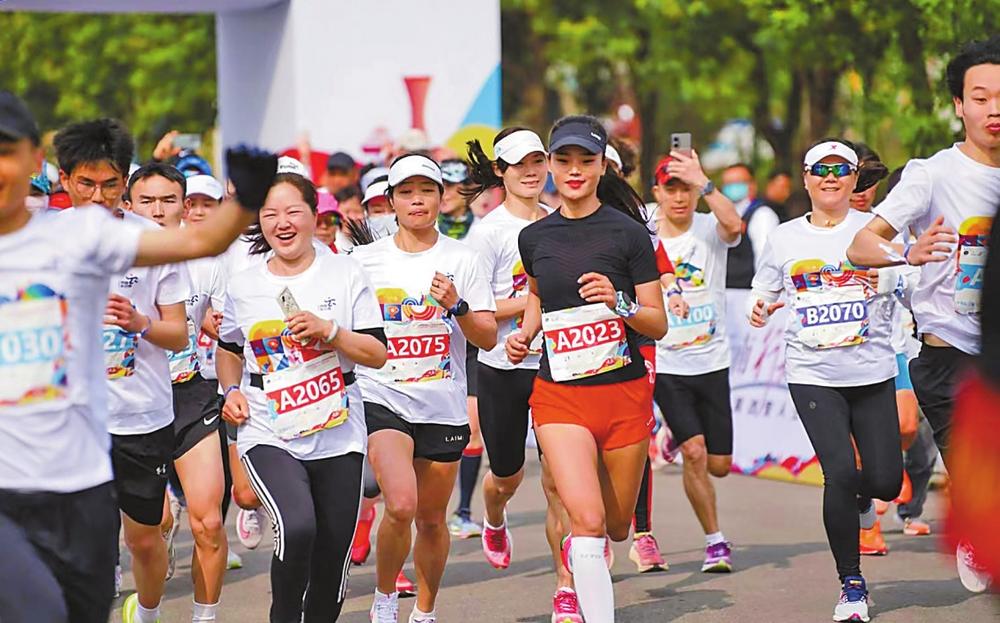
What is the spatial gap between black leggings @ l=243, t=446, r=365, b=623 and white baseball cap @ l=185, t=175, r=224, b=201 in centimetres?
304

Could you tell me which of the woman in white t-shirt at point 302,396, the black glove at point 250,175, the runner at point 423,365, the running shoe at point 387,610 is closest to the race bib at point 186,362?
the runner at point 423,365

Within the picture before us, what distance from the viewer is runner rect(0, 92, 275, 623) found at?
4957 millimetres

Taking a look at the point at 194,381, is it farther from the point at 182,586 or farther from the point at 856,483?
the point at 856,483

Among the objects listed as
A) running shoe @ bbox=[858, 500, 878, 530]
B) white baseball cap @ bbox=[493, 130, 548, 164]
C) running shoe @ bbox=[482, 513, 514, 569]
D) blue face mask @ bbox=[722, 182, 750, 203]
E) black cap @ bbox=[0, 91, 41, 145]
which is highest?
black cap @ bbox=[0, 91, 41, 145]

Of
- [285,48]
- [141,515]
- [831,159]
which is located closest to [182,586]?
[141,515]

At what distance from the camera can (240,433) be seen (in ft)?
23.1

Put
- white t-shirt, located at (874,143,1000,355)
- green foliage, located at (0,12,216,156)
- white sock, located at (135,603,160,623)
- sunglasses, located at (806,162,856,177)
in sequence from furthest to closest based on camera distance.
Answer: green foliage, located at (0,12,216,156) < sunglasses, located at (806,162,856,177) < white sock, located at (135,603,160,623) < white t-shirt, located at (874,143,1000,355)

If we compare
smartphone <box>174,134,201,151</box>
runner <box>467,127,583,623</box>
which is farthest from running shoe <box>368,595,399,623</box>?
smartphone <box>174,134,201,151</box>

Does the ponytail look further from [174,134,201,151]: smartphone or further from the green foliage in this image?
the green foliage

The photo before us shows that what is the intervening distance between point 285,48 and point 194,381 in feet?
35.1

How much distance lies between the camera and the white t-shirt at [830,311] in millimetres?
8484

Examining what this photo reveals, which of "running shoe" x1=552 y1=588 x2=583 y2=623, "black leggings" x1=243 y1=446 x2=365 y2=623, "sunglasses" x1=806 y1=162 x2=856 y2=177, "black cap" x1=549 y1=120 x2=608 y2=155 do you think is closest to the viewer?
"black leggings" x1=243 y1=446 x2=365 y2=623

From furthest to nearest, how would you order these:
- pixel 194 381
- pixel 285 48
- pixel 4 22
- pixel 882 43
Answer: pixel 4 22 → pixel 285 48 → pixel 882 43 → pixel 194 381

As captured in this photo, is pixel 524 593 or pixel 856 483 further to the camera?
pixel 524 593
